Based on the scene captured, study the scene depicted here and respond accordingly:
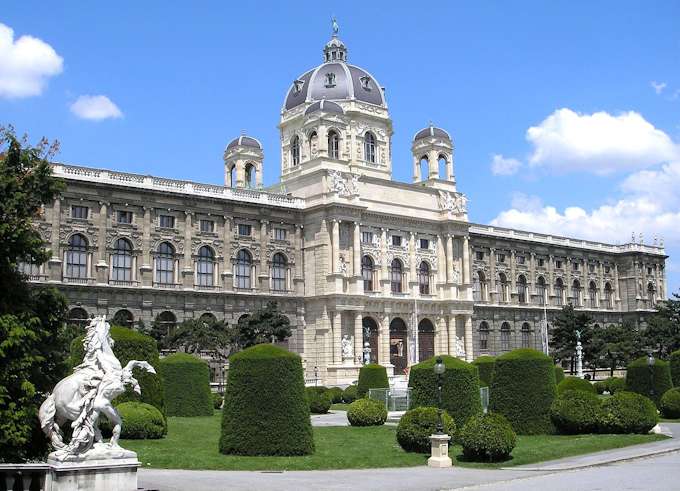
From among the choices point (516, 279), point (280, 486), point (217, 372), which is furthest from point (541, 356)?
point (516, 279)

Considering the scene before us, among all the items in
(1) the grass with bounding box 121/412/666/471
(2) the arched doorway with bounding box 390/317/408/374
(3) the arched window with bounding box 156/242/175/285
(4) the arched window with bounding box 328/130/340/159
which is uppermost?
(4) the arched window with bounding box 328/130/340/159

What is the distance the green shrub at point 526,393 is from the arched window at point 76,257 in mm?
35211

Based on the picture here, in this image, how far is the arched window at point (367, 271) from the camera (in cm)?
7162

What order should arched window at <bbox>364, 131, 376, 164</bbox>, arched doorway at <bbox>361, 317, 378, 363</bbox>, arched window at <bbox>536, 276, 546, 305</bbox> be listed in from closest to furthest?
arched doorway at <bbox>361, 317, 378, 363</bbox>
arched window at <bbox>364, 131, 376, 164</bbox>
arched window at <bbox>536, 276, 546, 305</bbox>

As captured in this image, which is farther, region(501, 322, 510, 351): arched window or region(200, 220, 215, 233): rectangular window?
region(501, 322, 510, 351): arched window

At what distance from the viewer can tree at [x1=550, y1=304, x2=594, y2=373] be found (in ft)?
263

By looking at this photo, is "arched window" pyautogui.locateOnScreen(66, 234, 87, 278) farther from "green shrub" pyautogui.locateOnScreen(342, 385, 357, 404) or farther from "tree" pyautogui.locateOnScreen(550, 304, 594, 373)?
"tree" pyautogui.locateOnScreen(550, 304, 594, 373)

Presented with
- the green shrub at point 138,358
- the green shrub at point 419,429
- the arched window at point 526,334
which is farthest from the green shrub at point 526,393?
the arched window at point 526,334

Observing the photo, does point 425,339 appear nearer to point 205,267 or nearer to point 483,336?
point 483,336

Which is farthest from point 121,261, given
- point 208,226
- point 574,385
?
point 574,385

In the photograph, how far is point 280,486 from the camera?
19.4 m

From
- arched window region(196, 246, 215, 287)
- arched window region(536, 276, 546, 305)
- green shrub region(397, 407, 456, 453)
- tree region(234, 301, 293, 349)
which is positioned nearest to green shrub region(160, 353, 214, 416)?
green shrub region(397, 407, 456, 453)

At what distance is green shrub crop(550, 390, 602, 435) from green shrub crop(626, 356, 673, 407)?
396 inches

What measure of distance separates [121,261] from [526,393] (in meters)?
36.4
